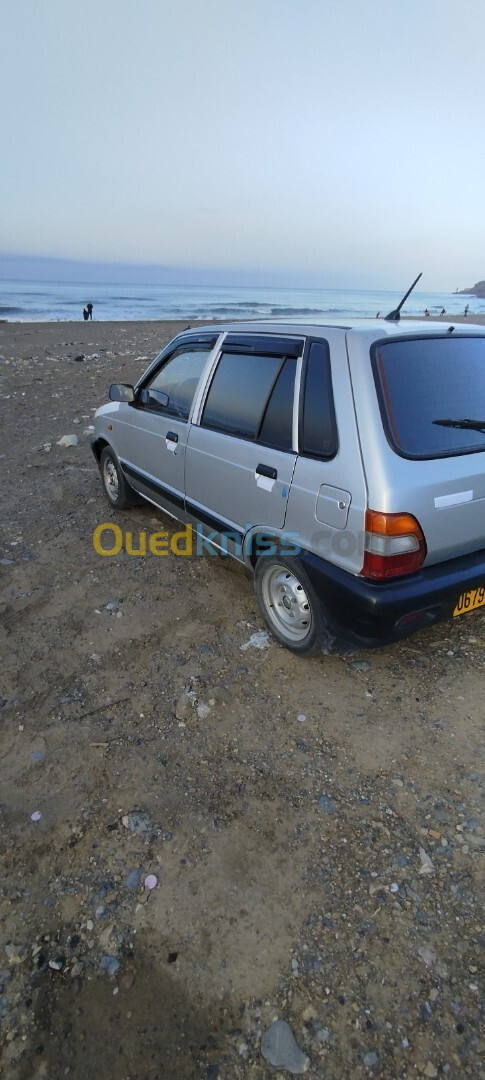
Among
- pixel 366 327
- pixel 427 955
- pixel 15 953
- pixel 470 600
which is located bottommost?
pixel 15 953

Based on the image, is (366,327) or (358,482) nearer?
(358,482)

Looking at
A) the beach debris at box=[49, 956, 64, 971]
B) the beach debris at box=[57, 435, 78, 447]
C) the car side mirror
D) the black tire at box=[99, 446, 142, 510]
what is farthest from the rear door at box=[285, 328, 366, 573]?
the beach debris at box=[57, 435, 78, 447]

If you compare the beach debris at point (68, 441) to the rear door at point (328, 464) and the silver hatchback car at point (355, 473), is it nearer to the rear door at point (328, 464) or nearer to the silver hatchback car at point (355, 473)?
the silver hatchback car at point (355, 473)

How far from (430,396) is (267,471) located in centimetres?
90

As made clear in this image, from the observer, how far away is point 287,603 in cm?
304

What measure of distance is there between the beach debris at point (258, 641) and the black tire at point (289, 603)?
0.27ft

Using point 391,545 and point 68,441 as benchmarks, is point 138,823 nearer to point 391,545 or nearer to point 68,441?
point 391,545

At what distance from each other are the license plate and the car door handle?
1.11 meters

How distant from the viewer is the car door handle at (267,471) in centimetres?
281

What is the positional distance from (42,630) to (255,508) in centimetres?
161

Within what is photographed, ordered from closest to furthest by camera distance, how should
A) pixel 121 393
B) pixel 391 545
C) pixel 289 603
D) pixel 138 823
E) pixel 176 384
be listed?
1. pixel 138 823
2. pixel 391 545
3. pixel 289 603
4. pixel 176 384
5. pixel 121 393

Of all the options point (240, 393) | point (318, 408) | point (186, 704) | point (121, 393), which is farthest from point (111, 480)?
point (318, 408)

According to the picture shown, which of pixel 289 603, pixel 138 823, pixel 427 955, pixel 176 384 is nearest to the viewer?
pixel 427 955

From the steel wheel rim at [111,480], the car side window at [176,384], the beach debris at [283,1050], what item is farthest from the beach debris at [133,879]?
the steel wheel rim at [111,480]
